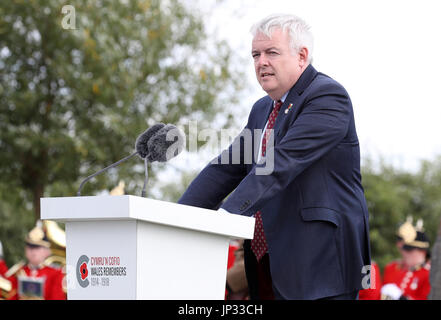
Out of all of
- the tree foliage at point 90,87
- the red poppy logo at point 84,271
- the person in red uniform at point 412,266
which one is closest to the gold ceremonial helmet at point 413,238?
the person in red uniform at point 412,266

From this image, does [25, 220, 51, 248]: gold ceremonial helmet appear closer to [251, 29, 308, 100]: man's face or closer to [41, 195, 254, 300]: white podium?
[251, 29, 308, 100]: man's face

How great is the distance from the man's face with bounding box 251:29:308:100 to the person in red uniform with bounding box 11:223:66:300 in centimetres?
795

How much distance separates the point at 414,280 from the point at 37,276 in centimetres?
554

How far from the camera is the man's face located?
3184mm

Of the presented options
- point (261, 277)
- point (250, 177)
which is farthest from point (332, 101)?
point (261, 277)

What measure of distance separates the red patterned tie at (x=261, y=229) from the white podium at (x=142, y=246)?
61 cm

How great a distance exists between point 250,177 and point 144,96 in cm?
1012

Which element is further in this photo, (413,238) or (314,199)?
(413,238)

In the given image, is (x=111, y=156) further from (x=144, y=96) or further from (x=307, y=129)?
(x=307, y=129)

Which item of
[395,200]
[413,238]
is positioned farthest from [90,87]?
[395,200]

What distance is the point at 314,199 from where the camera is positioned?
3.05m

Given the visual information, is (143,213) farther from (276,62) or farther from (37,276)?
(37,276)

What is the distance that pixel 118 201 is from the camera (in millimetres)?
2291

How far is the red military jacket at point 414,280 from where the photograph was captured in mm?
9820
